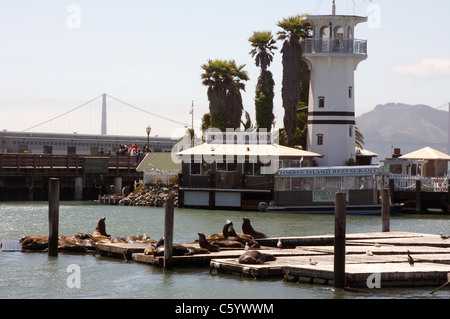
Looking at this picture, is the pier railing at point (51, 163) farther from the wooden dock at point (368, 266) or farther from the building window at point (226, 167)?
the wooden dock at point (368, 266)

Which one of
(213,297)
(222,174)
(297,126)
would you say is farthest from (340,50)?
(213,297)

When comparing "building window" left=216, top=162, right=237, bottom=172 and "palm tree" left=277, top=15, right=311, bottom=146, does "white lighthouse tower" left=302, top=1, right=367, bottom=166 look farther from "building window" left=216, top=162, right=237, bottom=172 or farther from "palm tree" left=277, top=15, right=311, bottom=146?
"building window" left=216, top=162, right=237, bottom=172

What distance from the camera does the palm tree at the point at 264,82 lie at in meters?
68.6

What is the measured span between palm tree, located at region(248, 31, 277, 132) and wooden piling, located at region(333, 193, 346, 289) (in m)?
44.5

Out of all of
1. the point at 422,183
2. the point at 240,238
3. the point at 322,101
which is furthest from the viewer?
the point at 322,101

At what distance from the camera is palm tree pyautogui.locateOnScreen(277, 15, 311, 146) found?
67500 millimetres

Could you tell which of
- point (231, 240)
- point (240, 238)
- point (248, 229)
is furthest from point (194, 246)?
point (248, 229)

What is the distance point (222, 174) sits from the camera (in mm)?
58250

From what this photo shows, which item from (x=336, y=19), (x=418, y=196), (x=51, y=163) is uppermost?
(x=336, y=19)

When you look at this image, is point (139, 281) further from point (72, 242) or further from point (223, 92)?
point (223, 92)

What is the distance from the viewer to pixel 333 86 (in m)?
63.1

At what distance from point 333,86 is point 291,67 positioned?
566 centimetres

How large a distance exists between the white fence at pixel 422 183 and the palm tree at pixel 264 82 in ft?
45.8
